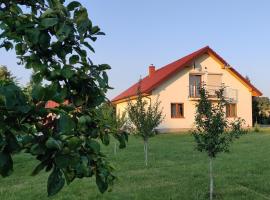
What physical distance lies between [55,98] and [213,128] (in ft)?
23.1

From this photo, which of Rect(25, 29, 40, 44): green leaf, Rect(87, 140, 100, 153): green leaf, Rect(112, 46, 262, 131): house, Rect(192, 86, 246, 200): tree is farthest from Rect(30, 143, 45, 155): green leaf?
Rect(112, 46, 262, 131): house

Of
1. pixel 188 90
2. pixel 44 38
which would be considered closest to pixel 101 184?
pixel 44 38

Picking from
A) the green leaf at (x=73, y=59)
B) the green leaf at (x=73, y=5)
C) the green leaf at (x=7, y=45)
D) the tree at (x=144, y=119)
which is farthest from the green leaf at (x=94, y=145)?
the tree at (x=144, y=119)

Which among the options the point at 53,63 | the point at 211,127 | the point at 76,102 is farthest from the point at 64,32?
the point at 211,127

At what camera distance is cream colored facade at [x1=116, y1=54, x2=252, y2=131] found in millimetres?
32375

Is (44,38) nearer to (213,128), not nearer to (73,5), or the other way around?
(73,5)

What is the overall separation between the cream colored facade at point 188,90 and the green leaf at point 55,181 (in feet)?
98.0

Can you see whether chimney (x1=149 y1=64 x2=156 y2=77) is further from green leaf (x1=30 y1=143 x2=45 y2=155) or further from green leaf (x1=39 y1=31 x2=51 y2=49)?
green leaf (x1=30 y1=143 x2=45 y2=155)

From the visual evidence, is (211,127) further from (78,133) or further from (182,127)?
(182,127)

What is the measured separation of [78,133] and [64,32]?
455 mm

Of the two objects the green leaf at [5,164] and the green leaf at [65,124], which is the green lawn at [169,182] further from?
the green leaf at [65,124]

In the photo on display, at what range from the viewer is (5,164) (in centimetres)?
146

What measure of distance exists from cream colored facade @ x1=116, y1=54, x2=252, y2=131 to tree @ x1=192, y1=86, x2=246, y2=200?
2276 centimetres

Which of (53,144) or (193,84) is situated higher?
(193,84)
